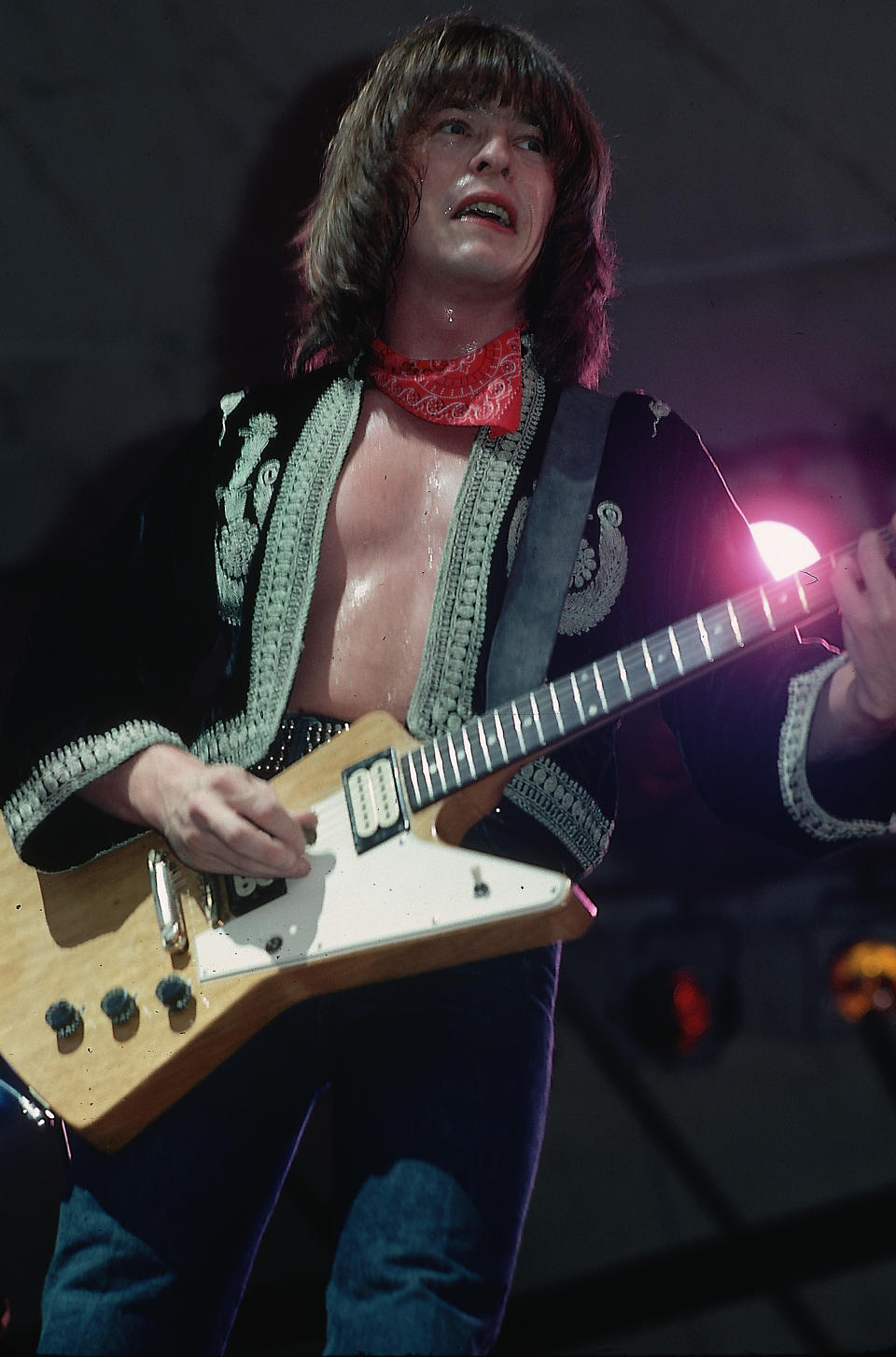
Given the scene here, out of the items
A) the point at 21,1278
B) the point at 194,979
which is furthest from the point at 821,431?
the point at 21,1278

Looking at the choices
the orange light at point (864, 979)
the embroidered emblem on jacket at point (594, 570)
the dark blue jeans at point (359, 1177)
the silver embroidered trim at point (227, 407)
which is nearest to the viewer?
the dark blue jeans at point (359, 1177)

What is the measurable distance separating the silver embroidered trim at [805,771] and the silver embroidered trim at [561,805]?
262 mm

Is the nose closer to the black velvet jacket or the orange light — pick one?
the black velvet jacket

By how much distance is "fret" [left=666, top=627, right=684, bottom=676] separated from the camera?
139cm

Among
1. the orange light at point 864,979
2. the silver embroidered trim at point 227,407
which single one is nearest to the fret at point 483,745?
the silver embroidered trim at point 227,407

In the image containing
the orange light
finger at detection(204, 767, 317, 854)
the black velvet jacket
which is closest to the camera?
finger at detection(204, 767, 317, 854)

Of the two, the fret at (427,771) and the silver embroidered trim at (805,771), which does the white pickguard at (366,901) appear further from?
the silver embroidered trim at (805,771)

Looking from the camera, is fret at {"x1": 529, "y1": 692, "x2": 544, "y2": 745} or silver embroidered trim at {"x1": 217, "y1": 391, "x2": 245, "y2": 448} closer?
fret at {"x1": 529, "y1": 692, "x2": 544, "y2": 745}

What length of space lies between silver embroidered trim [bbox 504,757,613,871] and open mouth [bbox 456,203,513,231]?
0.91m

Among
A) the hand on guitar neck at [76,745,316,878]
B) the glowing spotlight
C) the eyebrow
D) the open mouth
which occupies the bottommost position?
the hand on guitar neck at [76,745,316,878]

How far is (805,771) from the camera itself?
143cm

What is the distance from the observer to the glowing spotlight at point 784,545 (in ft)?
9.04

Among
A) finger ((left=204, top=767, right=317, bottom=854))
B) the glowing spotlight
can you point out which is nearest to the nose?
finger ((left=204, top=767, right=317, bottom=854))

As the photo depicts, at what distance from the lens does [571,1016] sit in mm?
3287
